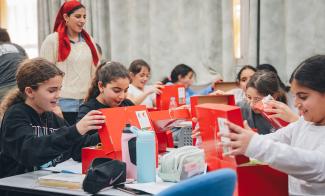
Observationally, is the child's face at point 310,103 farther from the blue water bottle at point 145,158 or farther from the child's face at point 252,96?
the child's face at point 252,96

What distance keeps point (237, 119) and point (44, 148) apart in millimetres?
896

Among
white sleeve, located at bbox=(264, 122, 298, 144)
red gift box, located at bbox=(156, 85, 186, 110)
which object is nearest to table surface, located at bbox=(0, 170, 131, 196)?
white sleeve, located at bbox=(264, 122, 298, 144)

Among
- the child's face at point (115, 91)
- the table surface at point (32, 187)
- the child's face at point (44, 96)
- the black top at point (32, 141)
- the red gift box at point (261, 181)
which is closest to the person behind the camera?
the red gift box at point (261, 181)

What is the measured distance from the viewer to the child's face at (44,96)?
2197 mm

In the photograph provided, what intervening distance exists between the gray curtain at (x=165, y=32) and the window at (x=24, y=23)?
23.5 inches

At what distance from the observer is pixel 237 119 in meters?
1.53

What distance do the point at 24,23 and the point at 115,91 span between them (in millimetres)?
4089

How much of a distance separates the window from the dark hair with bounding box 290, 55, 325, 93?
5.02 metres

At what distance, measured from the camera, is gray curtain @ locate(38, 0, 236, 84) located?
481 cm

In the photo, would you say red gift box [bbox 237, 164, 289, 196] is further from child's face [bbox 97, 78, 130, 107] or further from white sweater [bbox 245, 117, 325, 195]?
child's face [bbox 97, 78, 130, 107]

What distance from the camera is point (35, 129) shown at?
85.9 inches

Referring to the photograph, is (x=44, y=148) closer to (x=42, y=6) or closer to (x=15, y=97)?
(x=15, y=97)

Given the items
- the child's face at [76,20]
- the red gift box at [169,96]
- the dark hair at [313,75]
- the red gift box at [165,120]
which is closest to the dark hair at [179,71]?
the child's face at [76,20]

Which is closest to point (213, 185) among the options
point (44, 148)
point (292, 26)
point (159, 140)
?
point (44, 148)
